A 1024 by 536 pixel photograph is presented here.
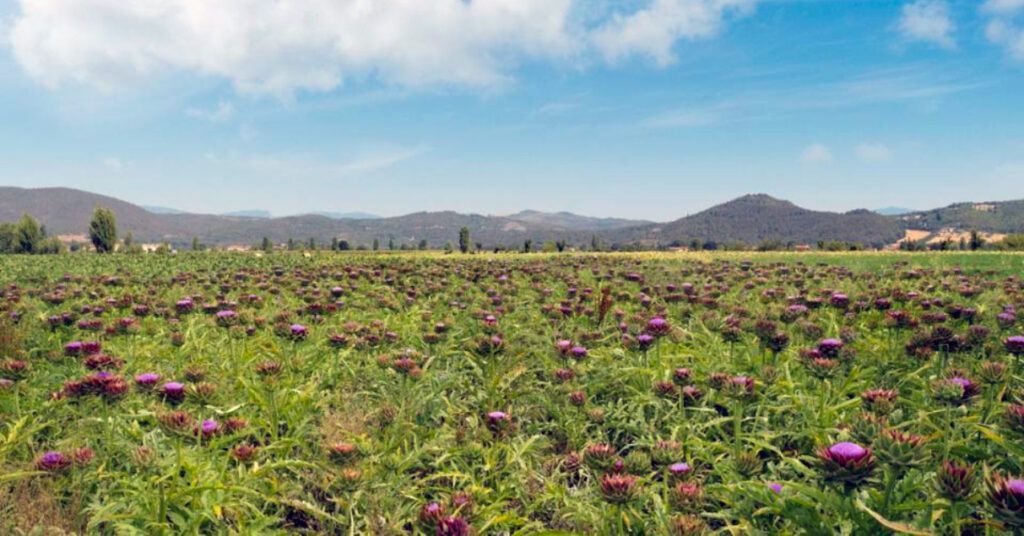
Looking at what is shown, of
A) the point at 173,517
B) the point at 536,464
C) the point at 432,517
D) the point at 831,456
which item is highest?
the point at 831,456

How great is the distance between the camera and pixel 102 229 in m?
99.5

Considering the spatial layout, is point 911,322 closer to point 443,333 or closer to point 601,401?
point 601,401

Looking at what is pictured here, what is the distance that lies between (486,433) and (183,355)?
408 centimetres

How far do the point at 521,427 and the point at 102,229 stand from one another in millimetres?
119242

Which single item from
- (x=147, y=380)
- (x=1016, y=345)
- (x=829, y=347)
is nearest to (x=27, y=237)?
(x=147, y=380)

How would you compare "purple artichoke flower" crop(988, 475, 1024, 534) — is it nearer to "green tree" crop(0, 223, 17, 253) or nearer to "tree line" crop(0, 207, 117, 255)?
"tree line" crop(0, 207, 117, 255)

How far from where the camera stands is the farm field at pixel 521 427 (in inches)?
117

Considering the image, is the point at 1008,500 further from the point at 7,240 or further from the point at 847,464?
the point at 7,240

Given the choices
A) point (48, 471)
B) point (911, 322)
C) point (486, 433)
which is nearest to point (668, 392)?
point (486, 433)

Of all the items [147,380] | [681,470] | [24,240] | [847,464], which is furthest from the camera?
[24,240]

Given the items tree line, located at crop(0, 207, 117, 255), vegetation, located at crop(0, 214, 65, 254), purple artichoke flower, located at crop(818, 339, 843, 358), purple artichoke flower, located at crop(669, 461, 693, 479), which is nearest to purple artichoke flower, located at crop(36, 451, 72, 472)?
purple artichoke flower, located at crop(669, 461, 693, 479)

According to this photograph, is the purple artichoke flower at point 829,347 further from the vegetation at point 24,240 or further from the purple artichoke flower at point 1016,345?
the vegetation at point 24,240

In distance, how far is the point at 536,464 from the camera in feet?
15.2

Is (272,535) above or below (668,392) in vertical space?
below
